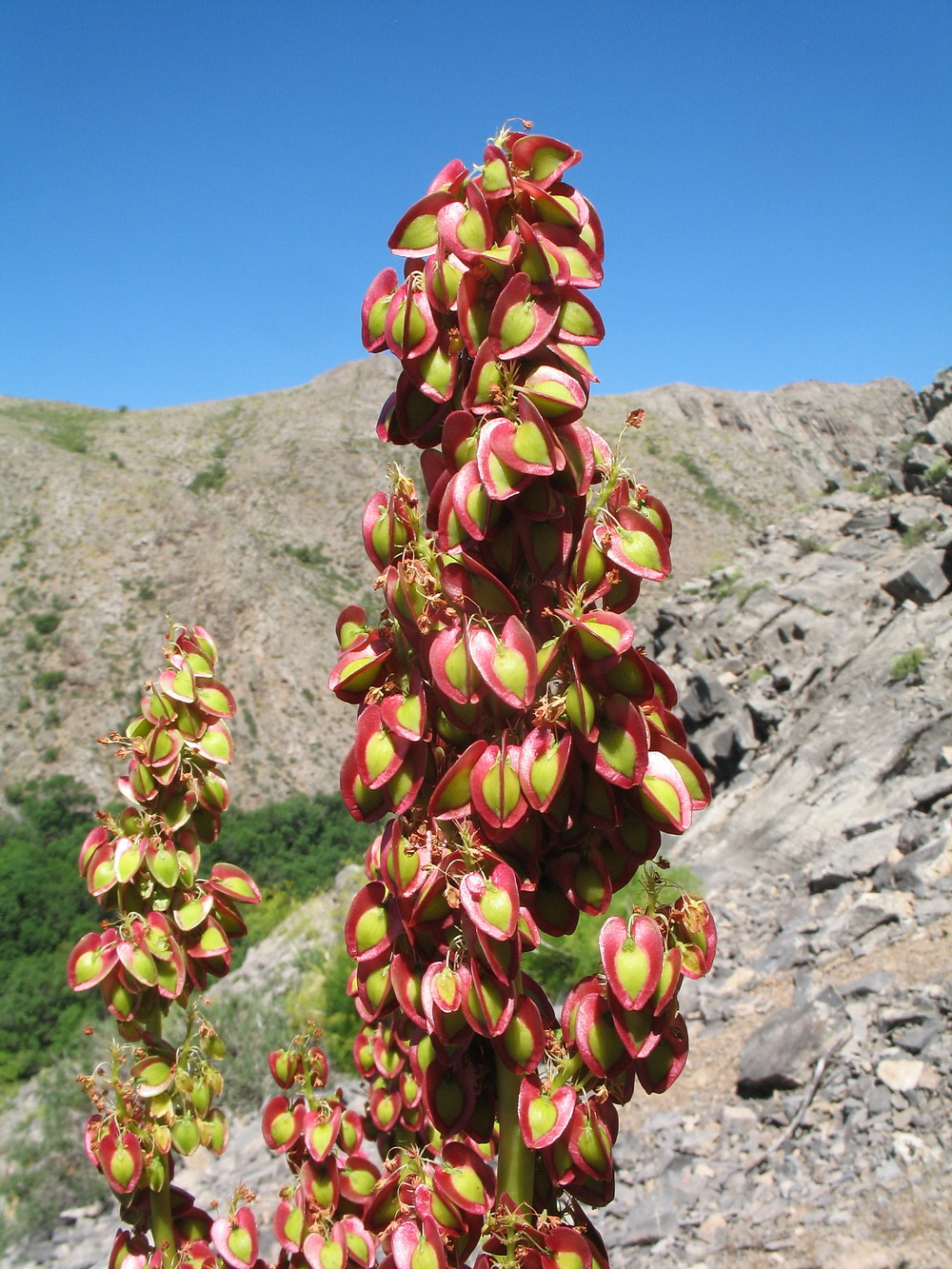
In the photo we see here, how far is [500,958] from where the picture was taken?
4.21 feet

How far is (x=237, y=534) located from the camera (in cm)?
3997

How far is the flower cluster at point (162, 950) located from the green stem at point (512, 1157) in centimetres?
96

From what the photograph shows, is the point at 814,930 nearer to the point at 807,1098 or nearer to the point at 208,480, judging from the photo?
the point at 807,1098

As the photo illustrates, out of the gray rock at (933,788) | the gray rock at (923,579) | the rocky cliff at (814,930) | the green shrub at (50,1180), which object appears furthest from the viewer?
the gray rock at (923,579)

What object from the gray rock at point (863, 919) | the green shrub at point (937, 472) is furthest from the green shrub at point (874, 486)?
the gray rock at point (863, 919)

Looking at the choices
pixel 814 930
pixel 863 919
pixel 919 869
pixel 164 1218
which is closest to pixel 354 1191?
pixel 164 1218

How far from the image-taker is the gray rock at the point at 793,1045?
6.15m

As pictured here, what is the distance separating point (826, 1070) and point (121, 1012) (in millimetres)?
5368

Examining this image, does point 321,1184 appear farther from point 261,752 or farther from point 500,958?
point 261,752

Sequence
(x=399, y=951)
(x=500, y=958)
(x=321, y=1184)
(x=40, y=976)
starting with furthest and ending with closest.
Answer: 1. (x=40, y=976)
2. (x=321, y=1184)
3. (x=399, y=951)
4. (x=500, y=958)

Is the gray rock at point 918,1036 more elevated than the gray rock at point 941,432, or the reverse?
the gray rock at point 941,432

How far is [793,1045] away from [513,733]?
5983 millimetres

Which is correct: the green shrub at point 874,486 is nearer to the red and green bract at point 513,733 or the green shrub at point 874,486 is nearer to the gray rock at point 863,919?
the gray rock at point 863,919

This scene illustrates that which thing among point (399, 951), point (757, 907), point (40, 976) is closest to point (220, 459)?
point (40, 976)
